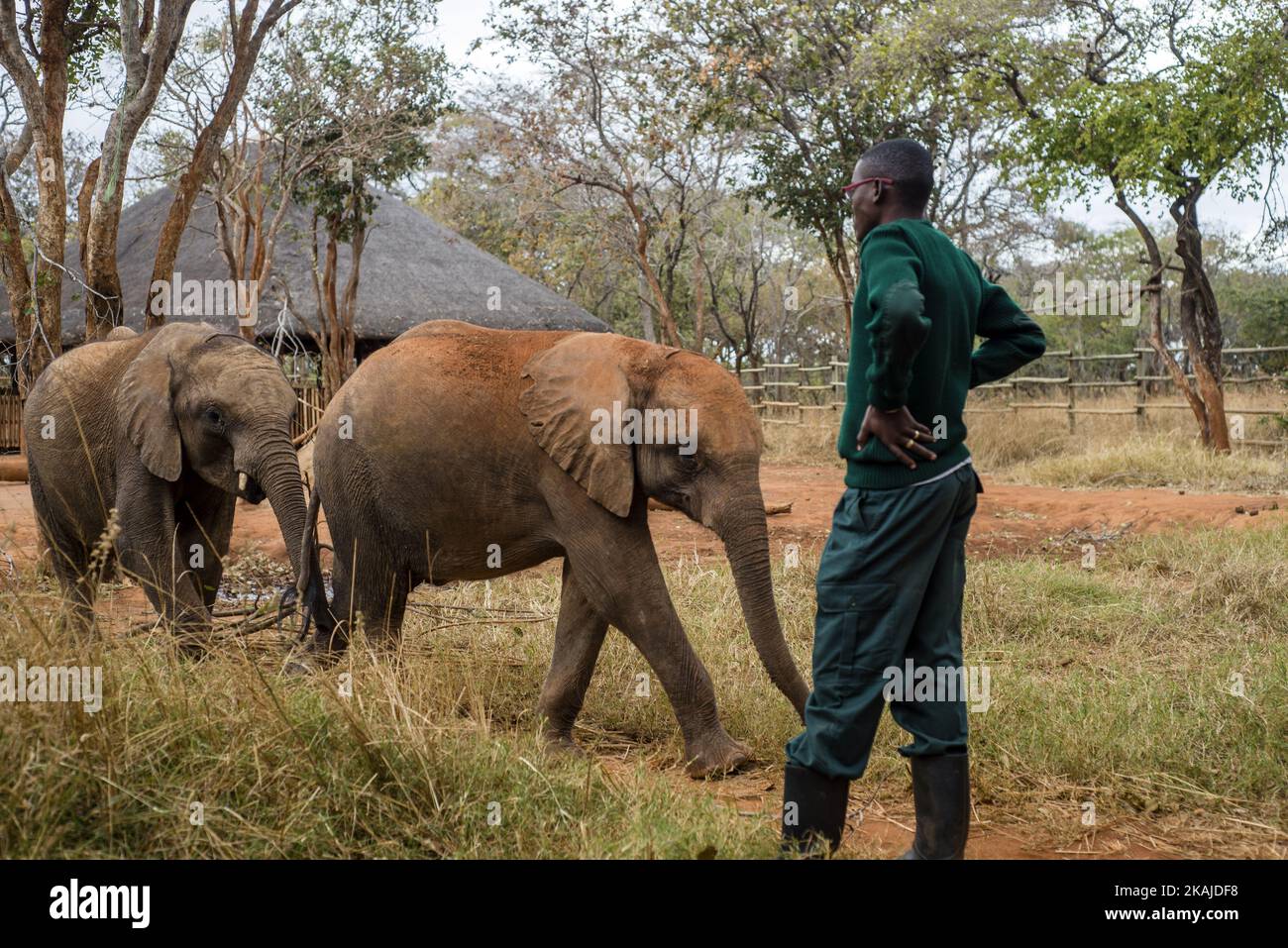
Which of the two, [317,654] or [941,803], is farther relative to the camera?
[317,654]

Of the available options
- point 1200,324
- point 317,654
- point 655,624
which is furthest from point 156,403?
point 1200,324

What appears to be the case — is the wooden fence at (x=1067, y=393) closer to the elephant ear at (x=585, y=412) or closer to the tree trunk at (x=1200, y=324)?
the tree trunk at (x=1200, y=324)

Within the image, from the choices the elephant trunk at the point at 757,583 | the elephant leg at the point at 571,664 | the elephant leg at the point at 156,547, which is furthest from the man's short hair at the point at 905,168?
the elephant leg at the point at 156,547

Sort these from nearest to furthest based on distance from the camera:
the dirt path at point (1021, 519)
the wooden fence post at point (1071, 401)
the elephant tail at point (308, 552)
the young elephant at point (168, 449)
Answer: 1. the elephant tail at point (308, 552)
2. the young elephant at point (168, 449)
3. the dirt path at point (1021, 519)
4. the wooden fence post at point (1071, 401)

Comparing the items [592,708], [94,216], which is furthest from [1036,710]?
[94,216]

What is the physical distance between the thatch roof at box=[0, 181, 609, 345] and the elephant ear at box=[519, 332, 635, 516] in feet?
55.4

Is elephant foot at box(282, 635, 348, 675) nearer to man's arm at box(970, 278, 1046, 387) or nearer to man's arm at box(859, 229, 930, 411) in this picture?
man's arm at box(859, 229, 930, 411)

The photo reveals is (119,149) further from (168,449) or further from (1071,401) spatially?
(1071,401)

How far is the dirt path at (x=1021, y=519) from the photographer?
10.6m

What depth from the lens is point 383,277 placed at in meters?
24.2

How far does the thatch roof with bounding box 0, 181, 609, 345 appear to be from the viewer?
22859 mm

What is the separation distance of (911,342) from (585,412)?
1.89 meters

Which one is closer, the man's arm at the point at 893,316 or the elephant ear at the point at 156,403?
the man's arm at the point at 893,316

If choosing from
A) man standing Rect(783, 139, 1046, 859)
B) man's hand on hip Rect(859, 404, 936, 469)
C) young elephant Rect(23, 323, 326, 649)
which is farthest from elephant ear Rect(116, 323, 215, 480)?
man's hand on hip Rect(859, 404, 936, 469)
